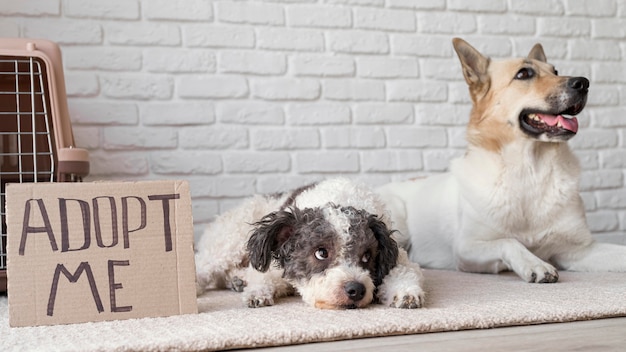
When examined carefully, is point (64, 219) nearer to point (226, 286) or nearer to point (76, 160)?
point (76, 160)

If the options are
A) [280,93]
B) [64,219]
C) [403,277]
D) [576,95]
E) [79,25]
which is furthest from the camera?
[280,93]

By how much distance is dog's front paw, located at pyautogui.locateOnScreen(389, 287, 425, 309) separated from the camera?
74.0 inches

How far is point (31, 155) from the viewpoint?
2414 millimetres

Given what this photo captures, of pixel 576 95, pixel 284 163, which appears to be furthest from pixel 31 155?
pixel 576 95

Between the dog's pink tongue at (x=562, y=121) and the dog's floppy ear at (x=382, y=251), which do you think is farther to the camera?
the dog's pink tongue at (x=562, y=121)

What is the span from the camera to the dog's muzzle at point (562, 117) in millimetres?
2621

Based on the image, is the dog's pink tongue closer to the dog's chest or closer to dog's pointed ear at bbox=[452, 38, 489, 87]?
the dog's chest

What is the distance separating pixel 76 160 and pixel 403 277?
1141mm

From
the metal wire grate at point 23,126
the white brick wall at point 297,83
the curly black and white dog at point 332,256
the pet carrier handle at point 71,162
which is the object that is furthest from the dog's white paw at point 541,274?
the metal wire grate at point 23,126

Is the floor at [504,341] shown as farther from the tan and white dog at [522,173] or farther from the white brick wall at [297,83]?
the white brick wall at [297,83]

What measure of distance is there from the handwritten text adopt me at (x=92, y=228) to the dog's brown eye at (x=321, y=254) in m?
0.41

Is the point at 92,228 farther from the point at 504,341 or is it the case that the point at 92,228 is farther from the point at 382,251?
the point at 504,341

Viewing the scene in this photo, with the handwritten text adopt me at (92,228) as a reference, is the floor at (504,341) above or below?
below

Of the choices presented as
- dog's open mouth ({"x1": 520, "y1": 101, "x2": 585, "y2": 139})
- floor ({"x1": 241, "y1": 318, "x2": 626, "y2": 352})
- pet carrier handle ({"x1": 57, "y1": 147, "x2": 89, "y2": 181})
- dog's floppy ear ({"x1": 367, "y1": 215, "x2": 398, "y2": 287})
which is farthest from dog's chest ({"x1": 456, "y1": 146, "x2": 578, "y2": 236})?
Answer: pet carrier handle ({"x1": 57, "y1": 147, "x2": 89, "y2": 181})
